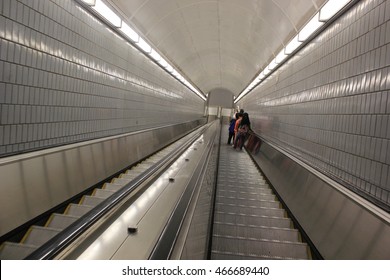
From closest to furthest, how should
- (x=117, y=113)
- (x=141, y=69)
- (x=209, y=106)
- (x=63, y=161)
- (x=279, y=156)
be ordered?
(x=63, y=161) → (x=279, y=156) → (x=117, y=113) → (x=141, y=69) → (x=209, y=106)

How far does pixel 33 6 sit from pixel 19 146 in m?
1.78

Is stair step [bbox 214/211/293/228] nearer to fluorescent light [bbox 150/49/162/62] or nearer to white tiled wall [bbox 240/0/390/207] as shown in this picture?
white tiled wall [bbox 240/0/390/207]

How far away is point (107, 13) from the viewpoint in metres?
5.49

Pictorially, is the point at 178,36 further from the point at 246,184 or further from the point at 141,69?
the point at 246,184

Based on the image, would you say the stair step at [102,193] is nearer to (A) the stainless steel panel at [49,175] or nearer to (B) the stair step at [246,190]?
(A) the stainless steel panel at [49,175]

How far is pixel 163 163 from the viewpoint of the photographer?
4.97 m

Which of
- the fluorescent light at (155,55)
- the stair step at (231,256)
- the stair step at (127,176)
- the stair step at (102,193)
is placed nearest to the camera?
the stair step at (231,256)

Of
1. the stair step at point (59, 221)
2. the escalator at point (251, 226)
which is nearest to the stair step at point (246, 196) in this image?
the escalator at point (251, 226)

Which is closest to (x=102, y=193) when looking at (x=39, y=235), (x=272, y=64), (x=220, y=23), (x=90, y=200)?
(x=90, y=200)

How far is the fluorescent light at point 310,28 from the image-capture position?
16.7 feet

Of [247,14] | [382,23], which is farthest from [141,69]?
[382,23]

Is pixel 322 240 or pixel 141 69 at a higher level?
pixel 141 69

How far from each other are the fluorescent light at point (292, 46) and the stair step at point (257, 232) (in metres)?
4.40

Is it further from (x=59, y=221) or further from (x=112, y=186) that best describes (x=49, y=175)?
(x=112, y=186)
